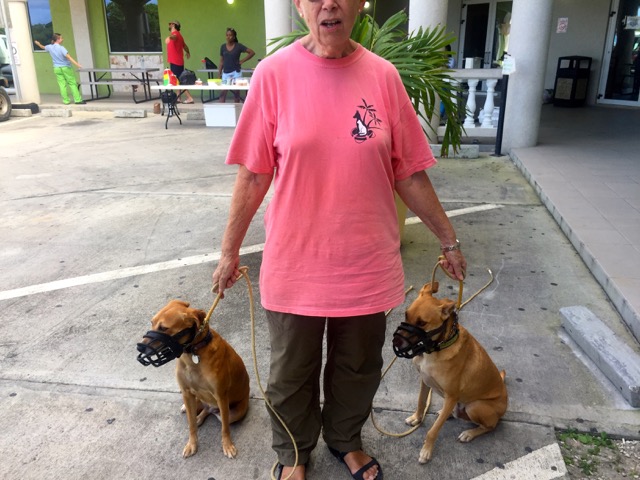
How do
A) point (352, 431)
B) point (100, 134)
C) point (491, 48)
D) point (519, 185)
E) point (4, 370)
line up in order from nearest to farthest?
point (352, 431), point (4, 370), point (519, 185), point (100, 134), point (491, 48)

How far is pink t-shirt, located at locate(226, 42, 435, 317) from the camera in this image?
6.23 ft

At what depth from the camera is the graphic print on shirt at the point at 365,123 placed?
74.8 inches

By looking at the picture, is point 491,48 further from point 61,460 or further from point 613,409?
point 61,460

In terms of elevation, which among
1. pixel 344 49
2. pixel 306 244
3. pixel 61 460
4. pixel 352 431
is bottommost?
pixel 61 460

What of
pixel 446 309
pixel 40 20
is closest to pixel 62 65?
pixel 40 20

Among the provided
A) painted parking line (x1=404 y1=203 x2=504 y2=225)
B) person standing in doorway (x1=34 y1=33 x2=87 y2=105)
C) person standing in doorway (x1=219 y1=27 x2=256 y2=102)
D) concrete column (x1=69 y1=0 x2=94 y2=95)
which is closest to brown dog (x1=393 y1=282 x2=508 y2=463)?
painted parking line (x1=404 y1=203 x2=504 y2=225)

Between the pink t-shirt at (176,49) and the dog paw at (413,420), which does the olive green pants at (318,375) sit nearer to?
the dog paw at (413,420)

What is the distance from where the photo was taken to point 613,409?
109 inches

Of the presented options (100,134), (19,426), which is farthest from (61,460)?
(100,134)

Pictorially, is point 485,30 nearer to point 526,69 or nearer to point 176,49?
point 176,49

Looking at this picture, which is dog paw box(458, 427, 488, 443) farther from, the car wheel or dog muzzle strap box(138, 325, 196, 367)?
the car wheel

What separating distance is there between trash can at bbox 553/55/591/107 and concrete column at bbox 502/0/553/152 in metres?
6.21

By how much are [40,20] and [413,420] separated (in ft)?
64.3

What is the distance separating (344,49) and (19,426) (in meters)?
2.41
